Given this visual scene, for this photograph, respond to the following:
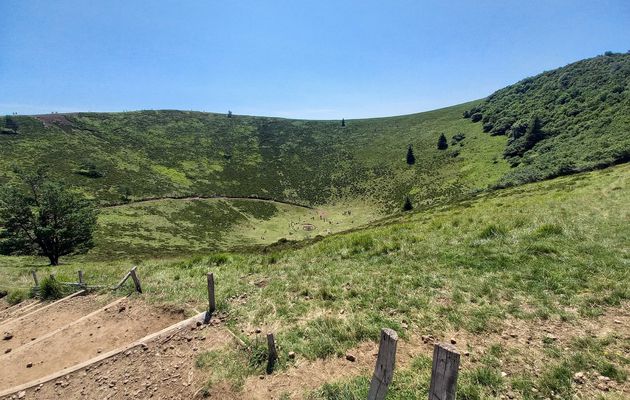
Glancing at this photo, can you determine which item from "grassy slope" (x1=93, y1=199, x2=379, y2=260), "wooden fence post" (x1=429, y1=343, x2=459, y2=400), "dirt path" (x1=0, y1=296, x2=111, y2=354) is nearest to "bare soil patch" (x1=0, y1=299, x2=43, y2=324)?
"dirt path" (x1=0, y1=296, x2=111, y2=354)

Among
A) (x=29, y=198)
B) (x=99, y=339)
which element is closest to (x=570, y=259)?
(x=99, y=339)

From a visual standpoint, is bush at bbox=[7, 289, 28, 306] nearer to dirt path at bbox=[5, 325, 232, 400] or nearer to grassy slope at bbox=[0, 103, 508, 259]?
dirt path at bbox=[5, 325, 232, 400]

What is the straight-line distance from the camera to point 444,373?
11.6 feet

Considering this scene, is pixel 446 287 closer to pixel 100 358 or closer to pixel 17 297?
pixel 100 358

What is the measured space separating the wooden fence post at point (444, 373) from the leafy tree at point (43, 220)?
140 feet

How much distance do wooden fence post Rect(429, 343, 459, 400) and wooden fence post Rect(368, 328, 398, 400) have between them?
0.48m

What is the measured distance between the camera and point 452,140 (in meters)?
115

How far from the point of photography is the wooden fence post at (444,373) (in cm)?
343

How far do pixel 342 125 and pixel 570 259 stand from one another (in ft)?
526

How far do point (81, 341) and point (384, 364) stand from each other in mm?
10856

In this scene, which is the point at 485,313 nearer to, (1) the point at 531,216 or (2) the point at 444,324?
(2) the point at 444,324

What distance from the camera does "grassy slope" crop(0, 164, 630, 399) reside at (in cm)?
634

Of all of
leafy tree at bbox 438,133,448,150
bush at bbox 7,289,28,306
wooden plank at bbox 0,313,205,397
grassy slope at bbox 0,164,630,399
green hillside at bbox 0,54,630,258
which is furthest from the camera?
leafy tree at bbox 438,133,448,150

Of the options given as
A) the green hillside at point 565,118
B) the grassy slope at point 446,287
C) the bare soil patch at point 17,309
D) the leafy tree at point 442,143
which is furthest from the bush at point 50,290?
the leafy tree at point 442,143
